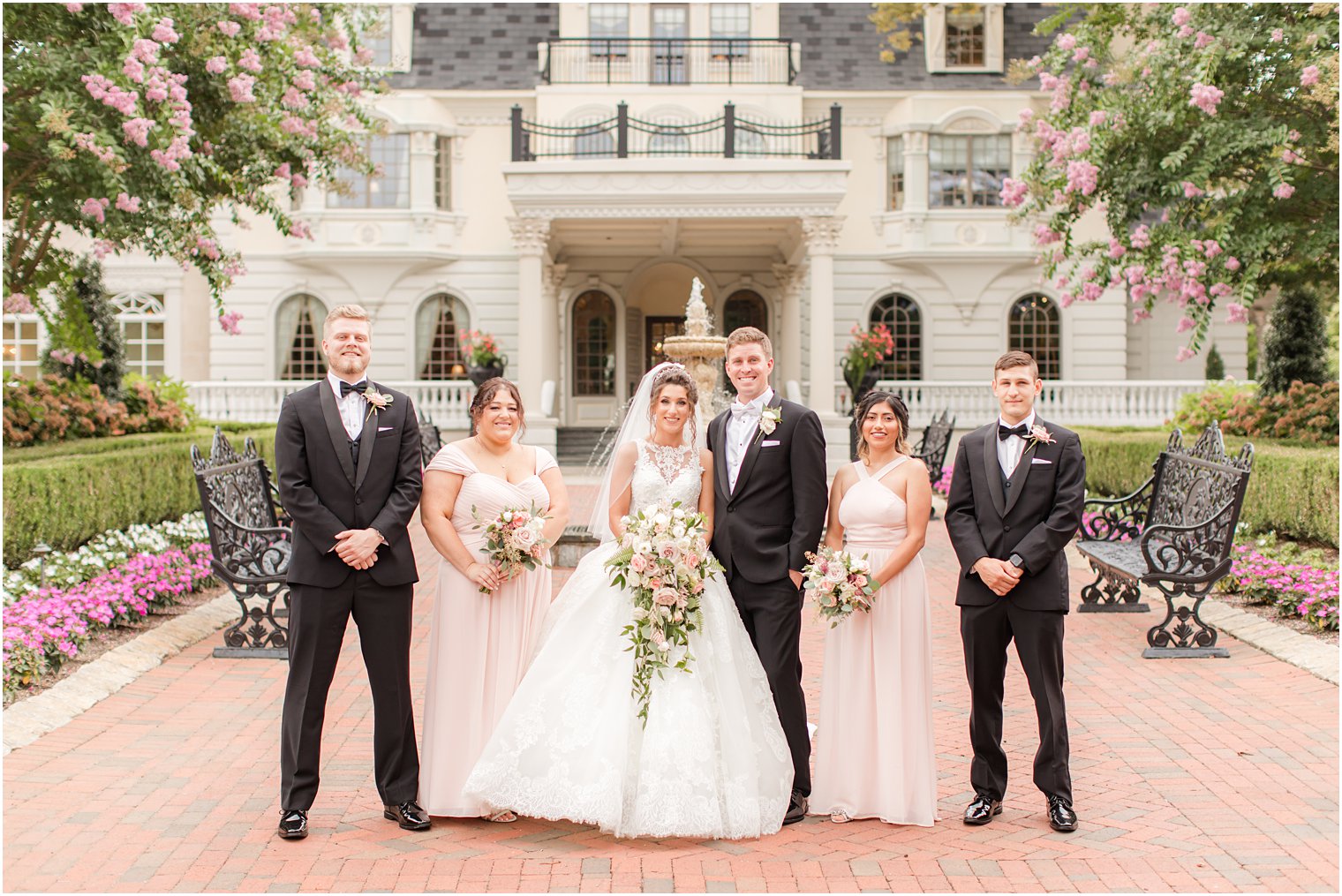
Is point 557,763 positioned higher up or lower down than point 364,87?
lower down

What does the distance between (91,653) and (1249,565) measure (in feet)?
29.2

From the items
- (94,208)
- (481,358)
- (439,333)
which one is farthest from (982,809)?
(439,333)

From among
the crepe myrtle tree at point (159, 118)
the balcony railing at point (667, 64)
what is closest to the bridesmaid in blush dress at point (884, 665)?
the crepe myrtle tree at point (159, 118)

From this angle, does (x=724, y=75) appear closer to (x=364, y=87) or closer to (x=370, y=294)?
(x=370, y=294)

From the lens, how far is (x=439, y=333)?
2545 centimetres

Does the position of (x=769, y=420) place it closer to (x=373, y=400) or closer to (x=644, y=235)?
(x=373, y=400)

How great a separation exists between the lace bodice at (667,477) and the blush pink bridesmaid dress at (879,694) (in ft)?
2.28

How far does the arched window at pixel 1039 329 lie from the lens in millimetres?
25359

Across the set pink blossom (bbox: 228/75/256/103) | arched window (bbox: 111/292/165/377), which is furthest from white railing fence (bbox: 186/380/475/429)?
pink blossom (bbox: 228/75/256/103)

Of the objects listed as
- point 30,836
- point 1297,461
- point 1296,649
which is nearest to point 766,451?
point 30,836

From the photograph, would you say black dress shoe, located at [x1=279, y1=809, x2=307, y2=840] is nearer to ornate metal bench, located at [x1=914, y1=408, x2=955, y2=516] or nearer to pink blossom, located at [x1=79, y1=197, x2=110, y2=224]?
pink blossom, located at [x1=79, y1=197, x2=110, y2=224]

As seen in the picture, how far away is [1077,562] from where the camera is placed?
1224 centimetres

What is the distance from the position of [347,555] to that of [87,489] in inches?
240

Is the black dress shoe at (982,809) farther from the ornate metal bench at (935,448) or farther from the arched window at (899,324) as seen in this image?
the arched window at (899,324)
